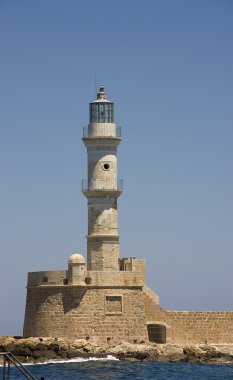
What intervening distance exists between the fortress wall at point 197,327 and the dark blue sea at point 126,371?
2.27 metres

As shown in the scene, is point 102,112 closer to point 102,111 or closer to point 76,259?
point 102,111

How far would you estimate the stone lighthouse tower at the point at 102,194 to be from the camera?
182ft

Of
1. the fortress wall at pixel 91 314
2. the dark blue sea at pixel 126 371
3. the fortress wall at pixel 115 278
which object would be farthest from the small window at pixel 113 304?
the dark blue sea at pixel 126 371

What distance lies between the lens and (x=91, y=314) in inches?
2093

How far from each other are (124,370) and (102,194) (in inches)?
378

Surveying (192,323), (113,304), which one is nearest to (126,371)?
(113,304)

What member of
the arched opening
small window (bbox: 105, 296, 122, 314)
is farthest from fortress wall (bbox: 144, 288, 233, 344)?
small window (bbox: 105, 296, 122, 314)

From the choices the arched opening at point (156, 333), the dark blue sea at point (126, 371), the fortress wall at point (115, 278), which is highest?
the fortress wall at point (115, 278)

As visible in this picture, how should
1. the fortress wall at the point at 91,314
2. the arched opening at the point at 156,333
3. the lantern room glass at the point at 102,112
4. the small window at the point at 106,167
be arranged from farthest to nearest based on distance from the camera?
the lantern room glass at the point at 102,112 → the small window at the point at 106,167 → the arched opening at the point at 156,333 → the fortress wall at the point at 91,314

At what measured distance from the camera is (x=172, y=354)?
5350 centimetres

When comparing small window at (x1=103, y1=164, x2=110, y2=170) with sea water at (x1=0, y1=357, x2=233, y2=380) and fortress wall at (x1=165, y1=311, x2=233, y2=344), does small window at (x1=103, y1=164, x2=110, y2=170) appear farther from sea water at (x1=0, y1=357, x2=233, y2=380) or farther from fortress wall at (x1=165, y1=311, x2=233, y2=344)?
sea water at (x1=0, y1=357, x2=233, y2=380)

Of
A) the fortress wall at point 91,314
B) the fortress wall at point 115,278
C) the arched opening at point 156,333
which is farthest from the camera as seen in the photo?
the arched opening at point 156,333

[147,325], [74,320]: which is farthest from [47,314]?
[147,325]

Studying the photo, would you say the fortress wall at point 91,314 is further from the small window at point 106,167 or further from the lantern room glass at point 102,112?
the lantern room glass at point 102,112
